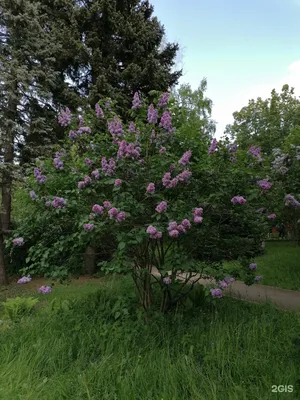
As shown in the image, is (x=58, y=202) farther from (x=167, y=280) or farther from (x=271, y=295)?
(x=271, y=295)

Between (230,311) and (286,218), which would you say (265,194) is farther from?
(286,218)

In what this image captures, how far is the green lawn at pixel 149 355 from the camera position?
258 cm

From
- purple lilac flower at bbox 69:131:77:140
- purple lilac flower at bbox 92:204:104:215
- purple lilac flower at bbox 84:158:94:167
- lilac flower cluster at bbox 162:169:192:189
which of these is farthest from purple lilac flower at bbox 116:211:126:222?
purple lilac flower at bbox 69:131:77:140

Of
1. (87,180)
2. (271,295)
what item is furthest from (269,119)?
(87,180)

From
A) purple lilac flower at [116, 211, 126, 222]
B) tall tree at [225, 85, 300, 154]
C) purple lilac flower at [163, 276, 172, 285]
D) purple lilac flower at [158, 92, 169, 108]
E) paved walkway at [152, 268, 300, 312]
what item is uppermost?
tall tree at [225, 85, 300, 154]

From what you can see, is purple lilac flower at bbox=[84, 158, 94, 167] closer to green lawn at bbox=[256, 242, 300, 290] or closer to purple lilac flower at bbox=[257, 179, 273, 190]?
purple lilac flower at bbox=[257, 179, 273, 190]

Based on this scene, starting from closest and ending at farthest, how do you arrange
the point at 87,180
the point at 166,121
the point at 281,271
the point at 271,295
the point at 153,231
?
the point at 153,231
the point at 87,180
the point at 166,121
the point at 271,295
the point at 281,271

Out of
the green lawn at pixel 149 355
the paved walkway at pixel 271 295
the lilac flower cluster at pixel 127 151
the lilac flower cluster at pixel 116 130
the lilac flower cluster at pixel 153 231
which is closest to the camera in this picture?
the green lawn at pixel 149 355

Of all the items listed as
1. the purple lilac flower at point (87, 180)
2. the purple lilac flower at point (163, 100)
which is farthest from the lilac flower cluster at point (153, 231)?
the purple lilac flower at point (163, 100)

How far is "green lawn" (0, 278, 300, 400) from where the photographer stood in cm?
258

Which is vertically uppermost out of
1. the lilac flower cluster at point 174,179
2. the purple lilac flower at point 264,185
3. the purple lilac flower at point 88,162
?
the purple lilac flower at point 88,162

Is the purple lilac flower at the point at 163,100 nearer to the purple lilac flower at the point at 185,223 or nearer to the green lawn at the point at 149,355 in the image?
the purple lilac flower at the point at 185,223

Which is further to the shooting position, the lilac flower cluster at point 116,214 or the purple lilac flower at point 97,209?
the purple lilac flower at point 97,209

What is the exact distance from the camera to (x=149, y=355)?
10.5 ft
